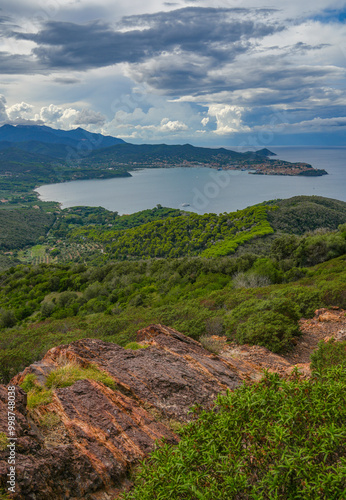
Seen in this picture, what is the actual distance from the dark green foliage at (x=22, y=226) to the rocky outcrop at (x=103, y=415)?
107424 millimetres

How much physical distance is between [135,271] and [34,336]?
59.8ft

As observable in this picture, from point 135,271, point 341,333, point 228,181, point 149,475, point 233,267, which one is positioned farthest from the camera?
point 228,181

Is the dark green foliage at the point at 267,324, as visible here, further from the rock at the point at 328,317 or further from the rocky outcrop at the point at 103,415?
the rocky outcrop at the point at 103,415

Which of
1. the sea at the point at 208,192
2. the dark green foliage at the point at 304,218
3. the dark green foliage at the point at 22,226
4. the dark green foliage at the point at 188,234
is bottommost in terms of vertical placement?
the dark green foliage at the point at 22,226

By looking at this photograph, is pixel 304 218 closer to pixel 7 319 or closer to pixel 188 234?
pixel 188 234

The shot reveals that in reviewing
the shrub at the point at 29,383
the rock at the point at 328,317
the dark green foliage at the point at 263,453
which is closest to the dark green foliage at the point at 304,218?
the rock at the point at 328,317

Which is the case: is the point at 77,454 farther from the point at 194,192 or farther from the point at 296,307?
the point at 194,192

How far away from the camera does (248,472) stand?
3.20 metres

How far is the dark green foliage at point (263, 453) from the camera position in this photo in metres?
2.96

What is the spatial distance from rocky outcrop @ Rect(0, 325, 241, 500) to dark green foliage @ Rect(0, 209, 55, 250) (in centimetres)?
10742

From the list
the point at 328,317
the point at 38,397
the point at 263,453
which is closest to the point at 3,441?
the point at 38,397

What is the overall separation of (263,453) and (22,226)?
5120 inches

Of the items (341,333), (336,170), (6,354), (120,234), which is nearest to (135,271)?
(6,354)

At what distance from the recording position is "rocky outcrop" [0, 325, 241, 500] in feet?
13.6
